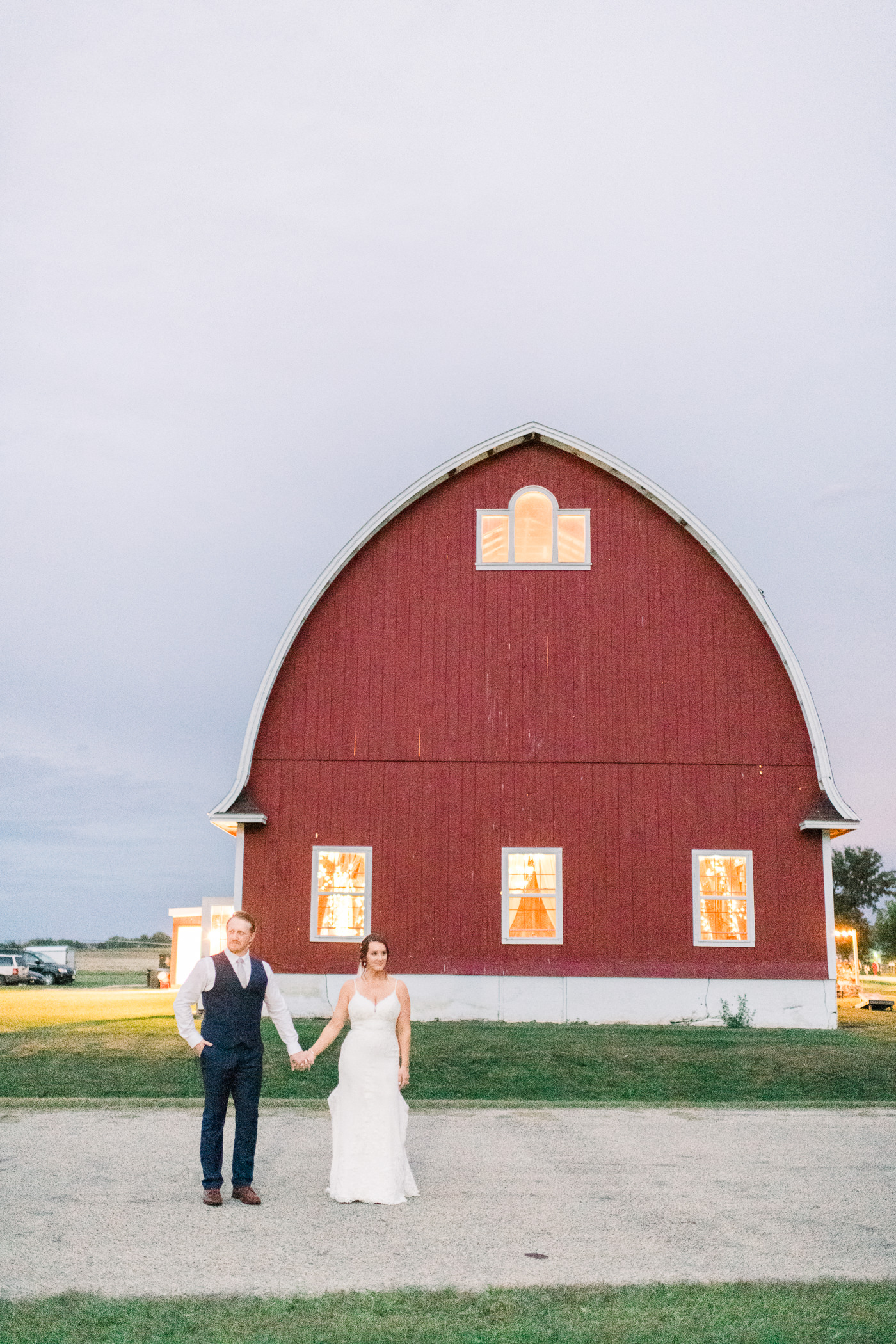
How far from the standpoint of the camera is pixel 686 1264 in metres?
6.29

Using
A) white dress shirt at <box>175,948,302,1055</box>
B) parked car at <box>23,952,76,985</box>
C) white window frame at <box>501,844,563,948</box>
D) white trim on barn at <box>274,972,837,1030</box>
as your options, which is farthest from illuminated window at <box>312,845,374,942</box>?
parked car at <box>23,952,76,985</box>

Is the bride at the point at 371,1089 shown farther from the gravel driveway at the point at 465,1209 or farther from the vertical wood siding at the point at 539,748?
the vertical wood siding at the point at 539,748

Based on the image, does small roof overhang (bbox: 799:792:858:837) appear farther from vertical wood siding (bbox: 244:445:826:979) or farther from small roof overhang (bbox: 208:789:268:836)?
small roof overhang (bbox: 208:789:268:836)

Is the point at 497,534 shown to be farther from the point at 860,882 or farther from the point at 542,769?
the point at 860,882

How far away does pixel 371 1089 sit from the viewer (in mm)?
8031

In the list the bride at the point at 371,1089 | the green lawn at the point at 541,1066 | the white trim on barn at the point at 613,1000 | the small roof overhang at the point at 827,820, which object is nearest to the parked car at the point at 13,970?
the green lawn at the point at 541,1066

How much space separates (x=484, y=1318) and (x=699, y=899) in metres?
15.1

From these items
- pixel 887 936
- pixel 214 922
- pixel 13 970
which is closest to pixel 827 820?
pixel 214 922

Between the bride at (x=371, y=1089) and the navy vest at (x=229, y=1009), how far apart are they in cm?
44

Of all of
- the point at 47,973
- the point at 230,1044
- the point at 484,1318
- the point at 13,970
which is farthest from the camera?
the point at 47,973

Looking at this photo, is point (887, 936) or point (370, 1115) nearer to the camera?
point (370, 1115)

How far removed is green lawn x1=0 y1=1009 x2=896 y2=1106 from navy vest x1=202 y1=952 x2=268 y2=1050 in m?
4.95

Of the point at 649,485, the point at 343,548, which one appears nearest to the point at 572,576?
the point at 649,485

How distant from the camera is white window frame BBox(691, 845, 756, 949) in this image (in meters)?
19.7
